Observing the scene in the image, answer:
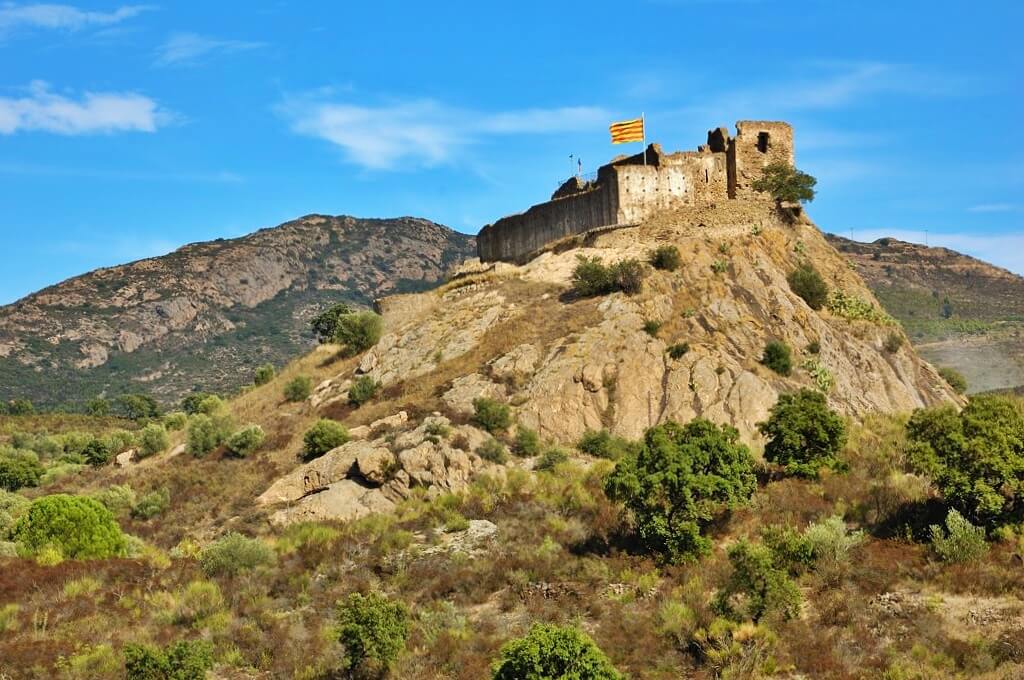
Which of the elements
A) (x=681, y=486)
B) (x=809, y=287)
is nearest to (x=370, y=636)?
(x=681, y=486)

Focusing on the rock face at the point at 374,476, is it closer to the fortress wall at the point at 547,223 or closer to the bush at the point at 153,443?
the bush at the point at 153,443

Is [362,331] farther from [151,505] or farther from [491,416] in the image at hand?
[151,505]

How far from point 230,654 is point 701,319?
23580 millimetres

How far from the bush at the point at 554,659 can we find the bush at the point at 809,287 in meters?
29.1

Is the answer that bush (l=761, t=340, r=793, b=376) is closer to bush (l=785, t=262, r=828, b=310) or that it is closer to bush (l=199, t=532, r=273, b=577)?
bush (l=785, t=262, r=828, b=310)

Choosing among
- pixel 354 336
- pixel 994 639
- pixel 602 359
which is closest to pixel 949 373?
pixel 602 359

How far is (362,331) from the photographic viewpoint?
163 ft

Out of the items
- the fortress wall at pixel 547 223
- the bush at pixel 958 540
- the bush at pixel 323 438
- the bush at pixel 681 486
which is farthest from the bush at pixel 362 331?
the bush at pixel 958 540

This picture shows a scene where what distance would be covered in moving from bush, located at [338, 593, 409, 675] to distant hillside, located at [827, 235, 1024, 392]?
55024 mm

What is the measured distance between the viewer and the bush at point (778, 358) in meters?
38.9

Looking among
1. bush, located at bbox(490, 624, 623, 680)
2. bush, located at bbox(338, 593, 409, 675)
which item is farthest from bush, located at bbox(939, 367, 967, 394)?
bush, located at bbox(490, 624, 623, 680)

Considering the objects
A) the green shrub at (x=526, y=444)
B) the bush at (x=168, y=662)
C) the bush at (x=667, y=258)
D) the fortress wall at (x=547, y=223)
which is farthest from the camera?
the fortress wall at (x=547, y=223)

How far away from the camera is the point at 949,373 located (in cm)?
5628

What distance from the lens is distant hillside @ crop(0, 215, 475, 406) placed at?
13288cm
